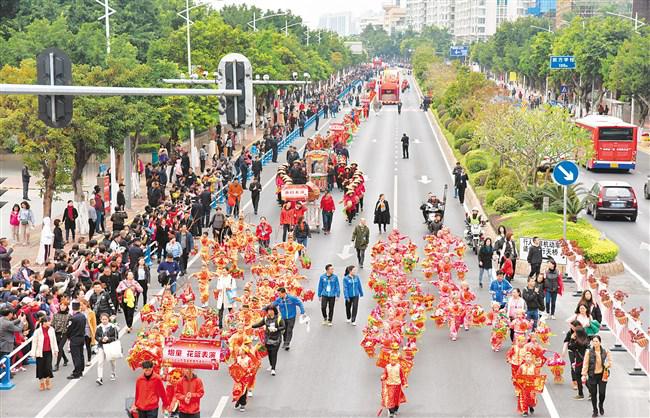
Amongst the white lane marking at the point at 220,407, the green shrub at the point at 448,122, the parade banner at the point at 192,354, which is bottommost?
the white lane marking at the point at 220,407

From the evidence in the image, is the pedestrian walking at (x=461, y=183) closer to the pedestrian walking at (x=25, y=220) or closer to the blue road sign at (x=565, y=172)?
the blue road sign at (x=565, y=172)

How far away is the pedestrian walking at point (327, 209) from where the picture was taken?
35.4 meters

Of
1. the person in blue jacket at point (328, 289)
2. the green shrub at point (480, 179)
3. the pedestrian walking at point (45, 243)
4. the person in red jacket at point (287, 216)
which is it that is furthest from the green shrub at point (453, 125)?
the person in blue jacket at point (328, 289)

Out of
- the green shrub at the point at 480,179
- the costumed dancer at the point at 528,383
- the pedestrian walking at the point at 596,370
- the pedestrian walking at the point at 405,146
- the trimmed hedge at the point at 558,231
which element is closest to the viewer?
the pedestrian walking at the point at 596,370

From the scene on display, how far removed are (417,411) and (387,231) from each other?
60.3 ft

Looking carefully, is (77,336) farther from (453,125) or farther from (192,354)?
(453,125)

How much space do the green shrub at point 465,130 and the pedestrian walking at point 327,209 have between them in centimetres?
2531

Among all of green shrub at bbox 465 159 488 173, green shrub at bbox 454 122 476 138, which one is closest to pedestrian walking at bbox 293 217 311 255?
green shrub at bbox 465 159 488 173

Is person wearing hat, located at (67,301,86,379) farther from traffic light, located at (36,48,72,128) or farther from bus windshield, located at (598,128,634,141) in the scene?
bus windshield, located at (598,128,634,141)

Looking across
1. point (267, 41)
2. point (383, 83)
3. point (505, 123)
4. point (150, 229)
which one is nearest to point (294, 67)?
point (267, 41)

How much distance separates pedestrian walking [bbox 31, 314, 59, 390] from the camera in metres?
19.2

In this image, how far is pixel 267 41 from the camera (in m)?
85.9

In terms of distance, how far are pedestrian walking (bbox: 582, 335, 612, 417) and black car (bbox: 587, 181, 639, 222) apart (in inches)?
910

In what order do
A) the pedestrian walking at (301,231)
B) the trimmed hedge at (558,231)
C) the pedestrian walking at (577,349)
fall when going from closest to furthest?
the pedestrian walking at (577,349) → the trimmed hedge at (558,231) → the pedestrian walking at (301,231)
